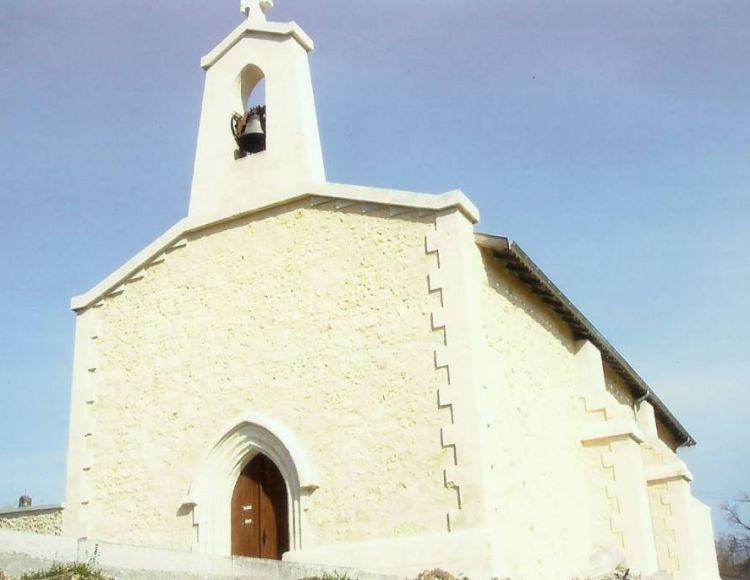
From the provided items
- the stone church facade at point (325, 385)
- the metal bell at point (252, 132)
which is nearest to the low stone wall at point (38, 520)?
the stone church facade at point (325, 385)

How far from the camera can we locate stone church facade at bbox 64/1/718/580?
11.5 meters

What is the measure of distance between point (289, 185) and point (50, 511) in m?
7.48

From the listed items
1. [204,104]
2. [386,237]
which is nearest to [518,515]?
[386,237]

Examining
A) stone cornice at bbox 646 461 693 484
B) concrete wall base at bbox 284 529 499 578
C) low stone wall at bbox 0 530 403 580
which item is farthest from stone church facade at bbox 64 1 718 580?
low stone wall at bbox 0 530 403 580

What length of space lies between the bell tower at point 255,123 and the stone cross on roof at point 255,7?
17 mm

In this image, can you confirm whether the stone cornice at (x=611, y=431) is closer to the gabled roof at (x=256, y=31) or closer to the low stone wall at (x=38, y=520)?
the gabled roof at (x=256, y=31)

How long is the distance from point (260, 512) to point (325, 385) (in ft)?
7.00

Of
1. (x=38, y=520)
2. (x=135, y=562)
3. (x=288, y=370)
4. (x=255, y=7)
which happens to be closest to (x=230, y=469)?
(x=288, y=370)

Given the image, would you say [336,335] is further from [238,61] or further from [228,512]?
[238,61]

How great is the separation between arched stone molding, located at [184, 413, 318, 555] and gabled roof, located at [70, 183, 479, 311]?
3223 millimetres

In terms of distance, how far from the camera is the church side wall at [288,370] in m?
11.7

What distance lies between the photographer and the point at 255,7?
607 inches

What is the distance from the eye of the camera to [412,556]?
11039 millimetres

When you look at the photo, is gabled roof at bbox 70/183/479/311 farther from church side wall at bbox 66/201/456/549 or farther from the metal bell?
the metal bell
